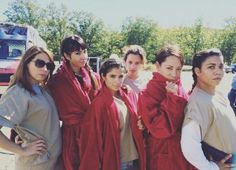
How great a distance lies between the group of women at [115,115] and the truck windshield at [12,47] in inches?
466

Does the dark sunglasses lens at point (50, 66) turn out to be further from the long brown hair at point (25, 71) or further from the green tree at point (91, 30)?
the green tree at point (91, 30)

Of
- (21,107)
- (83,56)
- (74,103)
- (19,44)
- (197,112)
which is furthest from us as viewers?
(19,44)

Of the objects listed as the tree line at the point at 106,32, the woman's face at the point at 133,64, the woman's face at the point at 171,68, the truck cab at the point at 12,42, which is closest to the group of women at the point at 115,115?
the woman's face at the point at 171,68

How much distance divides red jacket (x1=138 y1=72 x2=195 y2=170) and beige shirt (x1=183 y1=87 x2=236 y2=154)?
101 millimetres

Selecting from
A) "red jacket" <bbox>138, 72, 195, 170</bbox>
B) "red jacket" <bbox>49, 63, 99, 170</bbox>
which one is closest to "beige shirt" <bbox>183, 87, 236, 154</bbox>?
"red jacket" <bbox>138, 72, 195, 170</bbox>

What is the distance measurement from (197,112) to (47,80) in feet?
4.16

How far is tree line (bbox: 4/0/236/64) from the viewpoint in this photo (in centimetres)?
5359

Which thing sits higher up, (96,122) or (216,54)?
(216,54)

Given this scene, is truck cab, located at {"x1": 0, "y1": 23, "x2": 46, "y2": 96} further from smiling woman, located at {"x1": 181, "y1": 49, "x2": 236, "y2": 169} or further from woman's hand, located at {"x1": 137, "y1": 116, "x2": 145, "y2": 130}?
smiling woman, located at {"x1": 181, "y1": 49, "x2": 236, "y2": 169}

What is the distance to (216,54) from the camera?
109 inches

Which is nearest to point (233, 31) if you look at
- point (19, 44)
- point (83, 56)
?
point (19, 44)

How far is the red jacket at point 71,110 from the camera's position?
10.1ft

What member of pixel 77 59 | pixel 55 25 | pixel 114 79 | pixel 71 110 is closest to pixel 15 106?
pixel 71 110

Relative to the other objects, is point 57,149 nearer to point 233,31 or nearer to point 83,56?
point 83,56
